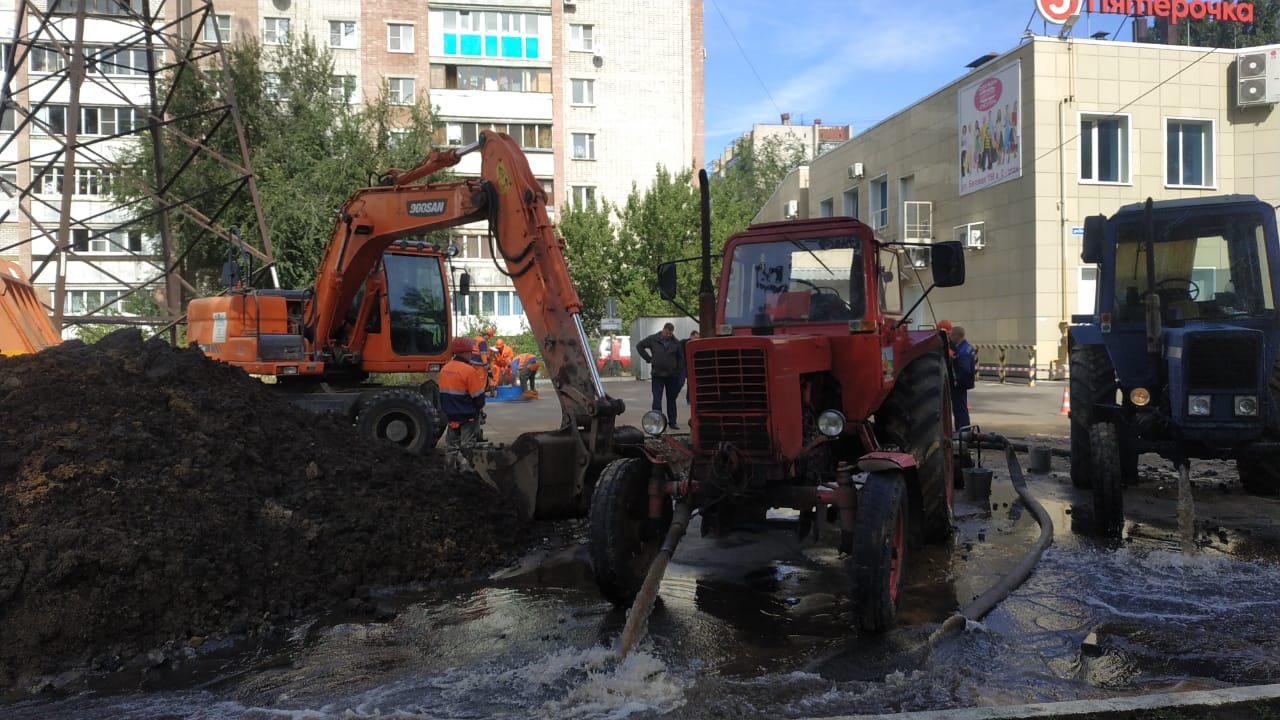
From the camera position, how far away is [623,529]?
5.95 metres

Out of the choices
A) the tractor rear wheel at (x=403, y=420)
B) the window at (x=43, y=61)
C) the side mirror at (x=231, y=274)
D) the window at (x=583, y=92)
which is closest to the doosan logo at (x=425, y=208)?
the tractor rear wheel at (x=403, y=420)

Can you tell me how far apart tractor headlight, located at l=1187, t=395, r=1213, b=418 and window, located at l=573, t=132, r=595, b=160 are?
36.7 metres

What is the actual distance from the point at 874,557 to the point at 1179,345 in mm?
4381

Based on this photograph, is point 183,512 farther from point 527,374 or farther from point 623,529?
point 527,374

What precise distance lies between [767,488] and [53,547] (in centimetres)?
422

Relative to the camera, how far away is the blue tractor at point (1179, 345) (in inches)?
308

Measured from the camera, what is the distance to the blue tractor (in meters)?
7.82

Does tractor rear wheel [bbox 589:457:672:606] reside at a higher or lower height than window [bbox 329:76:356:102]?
lower

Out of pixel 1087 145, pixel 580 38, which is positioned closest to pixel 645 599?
pixel 1087 145

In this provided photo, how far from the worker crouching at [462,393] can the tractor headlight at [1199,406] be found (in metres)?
6.63

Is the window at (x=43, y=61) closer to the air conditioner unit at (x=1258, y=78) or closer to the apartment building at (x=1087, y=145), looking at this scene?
the apartment building at (x=1087, y=145)

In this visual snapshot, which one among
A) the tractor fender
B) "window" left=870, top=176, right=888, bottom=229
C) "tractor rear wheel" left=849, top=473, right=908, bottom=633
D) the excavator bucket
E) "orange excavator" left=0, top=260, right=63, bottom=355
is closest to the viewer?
"tractor rear wheel" left=849, top=473, right=908, bottom=633

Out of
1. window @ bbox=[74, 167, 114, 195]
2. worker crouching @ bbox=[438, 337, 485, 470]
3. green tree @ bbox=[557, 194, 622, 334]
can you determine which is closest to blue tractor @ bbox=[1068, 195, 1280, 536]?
worker crouching @ bbox=[438, 337, 485, 470]

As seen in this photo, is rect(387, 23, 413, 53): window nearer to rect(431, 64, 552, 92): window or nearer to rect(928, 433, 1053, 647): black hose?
rect(431, 64, 552, 92): window
